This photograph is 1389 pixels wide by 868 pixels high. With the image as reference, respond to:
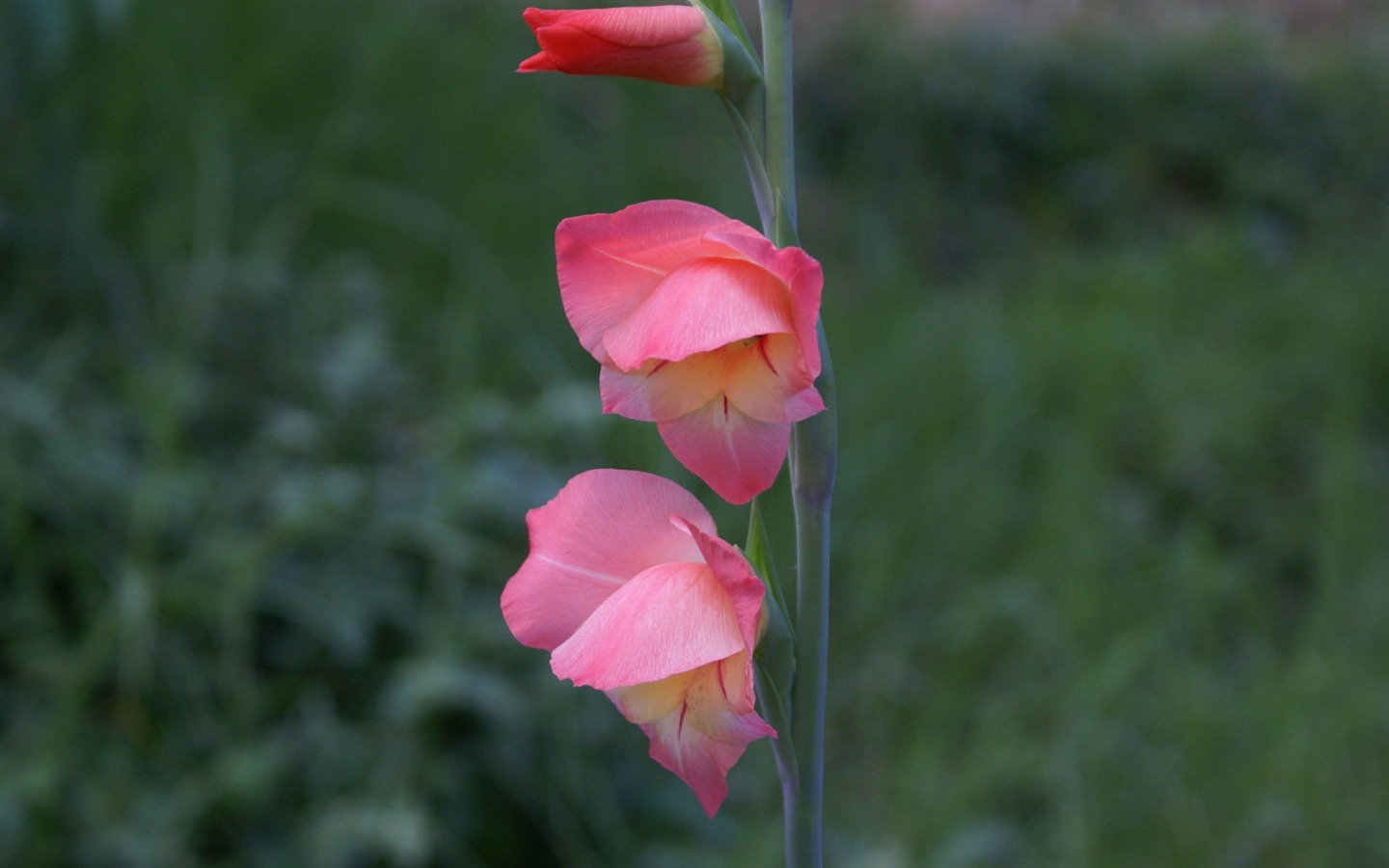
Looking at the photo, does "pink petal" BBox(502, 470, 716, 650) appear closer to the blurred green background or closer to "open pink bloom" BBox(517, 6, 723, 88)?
"open pink bloom" BBox(517, 6, 723, 88)

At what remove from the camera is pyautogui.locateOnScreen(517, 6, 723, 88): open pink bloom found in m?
0.33

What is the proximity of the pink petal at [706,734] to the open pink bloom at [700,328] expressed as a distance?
60 mm

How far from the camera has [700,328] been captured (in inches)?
12.4

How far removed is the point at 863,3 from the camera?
5.66m

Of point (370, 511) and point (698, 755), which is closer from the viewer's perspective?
point (698, 755)

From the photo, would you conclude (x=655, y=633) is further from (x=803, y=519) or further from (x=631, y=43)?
(x=631, y=43)

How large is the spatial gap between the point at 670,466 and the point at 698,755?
1.54 metres

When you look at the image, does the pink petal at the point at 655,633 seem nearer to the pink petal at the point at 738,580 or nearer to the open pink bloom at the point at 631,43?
the pink petal at the point at 738,580

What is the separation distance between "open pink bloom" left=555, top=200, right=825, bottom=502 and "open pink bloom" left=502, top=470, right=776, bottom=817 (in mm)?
23

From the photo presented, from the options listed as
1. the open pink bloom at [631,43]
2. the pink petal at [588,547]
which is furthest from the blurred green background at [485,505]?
the open pink bloom at [631,43]

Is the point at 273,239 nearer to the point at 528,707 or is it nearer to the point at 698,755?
the point at 528,707

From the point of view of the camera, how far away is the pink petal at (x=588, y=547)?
0.36 metres

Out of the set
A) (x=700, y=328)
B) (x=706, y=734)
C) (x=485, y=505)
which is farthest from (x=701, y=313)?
(x=485, y=505)

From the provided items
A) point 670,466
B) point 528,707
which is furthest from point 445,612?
point 670,466
